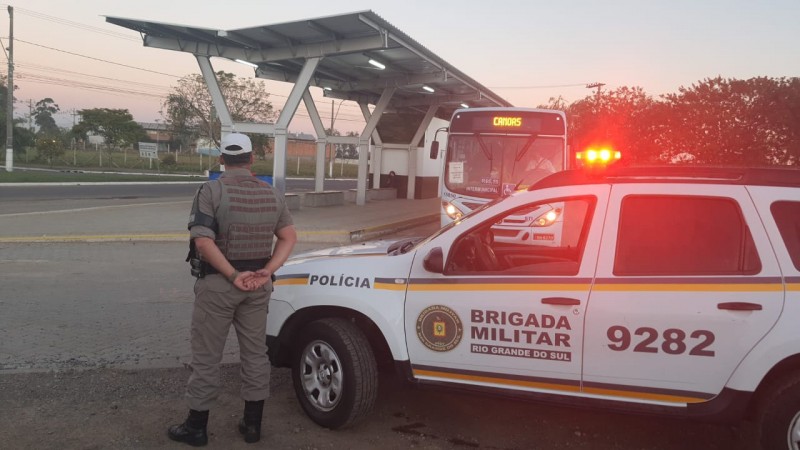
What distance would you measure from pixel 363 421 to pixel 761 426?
2.35 metres

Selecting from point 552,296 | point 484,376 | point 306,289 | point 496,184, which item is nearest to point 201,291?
point 306,289

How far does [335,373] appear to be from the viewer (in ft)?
12.8

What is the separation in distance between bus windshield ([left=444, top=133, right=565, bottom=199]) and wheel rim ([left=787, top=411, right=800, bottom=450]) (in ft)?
24.7

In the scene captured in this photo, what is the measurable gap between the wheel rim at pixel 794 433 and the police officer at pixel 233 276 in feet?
9.82

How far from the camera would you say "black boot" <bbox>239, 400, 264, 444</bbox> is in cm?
374

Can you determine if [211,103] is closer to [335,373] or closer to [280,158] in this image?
[280,158]

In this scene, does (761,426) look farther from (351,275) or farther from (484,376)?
(351,275)

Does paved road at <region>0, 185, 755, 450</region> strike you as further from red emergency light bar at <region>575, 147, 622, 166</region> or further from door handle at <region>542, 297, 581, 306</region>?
red emergency light bar at <region>575, 147, 622, 166</region>

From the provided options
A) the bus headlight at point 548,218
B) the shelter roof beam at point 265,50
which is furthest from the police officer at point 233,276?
the shelter roof beam at point 265,50

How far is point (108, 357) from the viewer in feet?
17.1

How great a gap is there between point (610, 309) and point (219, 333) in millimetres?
2344

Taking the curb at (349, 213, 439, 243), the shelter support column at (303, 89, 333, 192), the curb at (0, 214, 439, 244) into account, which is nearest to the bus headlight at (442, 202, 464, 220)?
the curb at (0, 214, 439, 244)

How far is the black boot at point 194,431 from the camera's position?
3.66 m

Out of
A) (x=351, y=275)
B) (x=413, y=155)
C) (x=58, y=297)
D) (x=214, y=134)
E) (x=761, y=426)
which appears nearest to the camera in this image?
(x=761, y=426)
